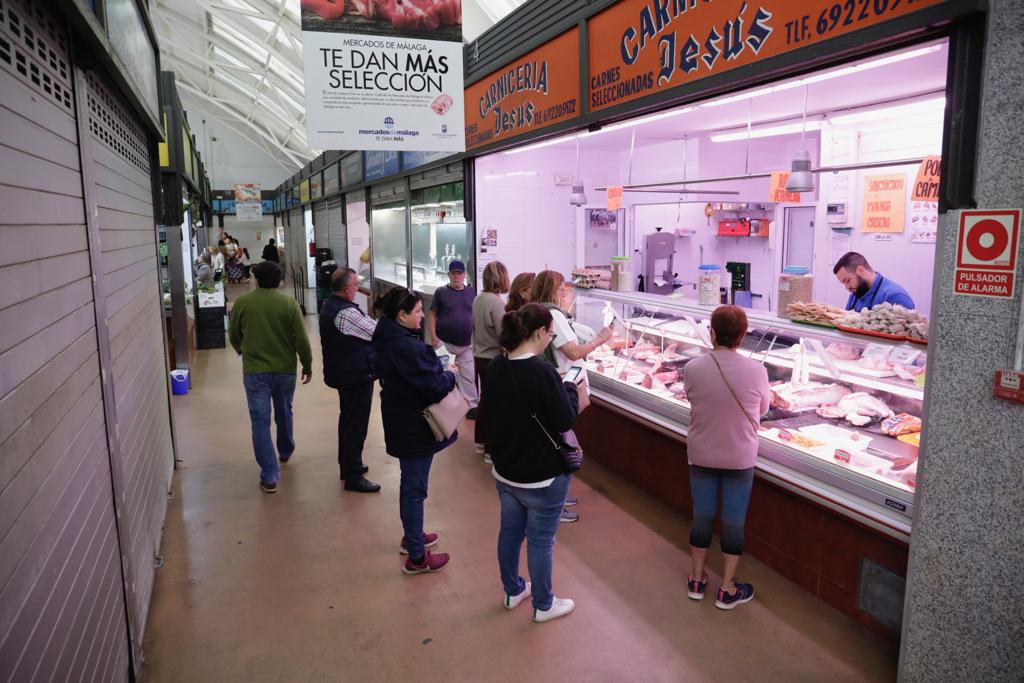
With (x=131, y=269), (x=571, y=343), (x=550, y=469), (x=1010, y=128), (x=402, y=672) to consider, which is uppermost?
(x=1010, y=128)

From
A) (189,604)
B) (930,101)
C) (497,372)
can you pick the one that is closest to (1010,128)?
(497,372)

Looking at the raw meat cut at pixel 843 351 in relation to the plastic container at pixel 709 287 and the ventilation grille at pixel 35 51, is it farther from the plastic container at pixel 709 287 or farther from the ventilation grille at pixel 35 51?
the ventilation grille at pixel 35 51

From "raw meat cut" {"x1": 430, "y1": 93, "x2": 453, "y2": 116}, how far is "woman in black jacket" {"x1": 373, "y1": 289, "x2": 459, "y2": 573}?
6.14 ft

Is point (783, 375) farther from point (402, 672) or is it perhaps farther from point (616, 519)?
point (402, 672)

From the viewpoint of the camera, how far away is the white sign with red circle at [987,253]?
8.27 feet

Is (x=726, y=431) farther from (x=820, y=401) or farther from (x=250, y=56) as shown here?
(x=250, y=56)

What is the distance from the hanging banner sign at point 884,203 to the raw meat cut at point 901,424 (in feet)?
13.9

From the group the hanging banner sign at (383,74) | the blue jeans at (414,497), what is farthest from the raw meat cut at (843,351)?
the hanging banner sign at (383,74)

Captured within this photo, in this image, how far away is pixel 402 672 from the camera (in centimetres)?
327

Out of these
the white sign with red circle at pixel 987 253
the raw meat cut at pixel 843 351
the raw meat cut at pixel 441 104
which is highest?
the raw meat cut at pixel 441 104

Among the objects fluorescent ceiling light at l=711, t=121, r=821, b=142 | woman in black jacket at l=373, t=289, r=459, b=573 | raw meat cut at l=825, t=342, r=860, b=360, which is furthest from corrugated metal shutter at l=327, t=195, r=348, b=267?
raw meat cut at l=825, t=342, r=860, b=360

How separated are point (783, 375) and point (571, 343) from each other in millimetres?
1475

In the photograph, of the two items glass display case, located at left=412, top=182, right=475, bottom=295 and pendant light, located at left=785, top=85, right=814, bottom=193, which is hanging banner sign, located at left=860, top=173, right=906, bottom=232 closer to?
pendant light, located at left=785, top=85, right=814, bottom=193

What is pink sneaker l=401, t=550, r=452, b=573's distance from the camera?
4156mm
